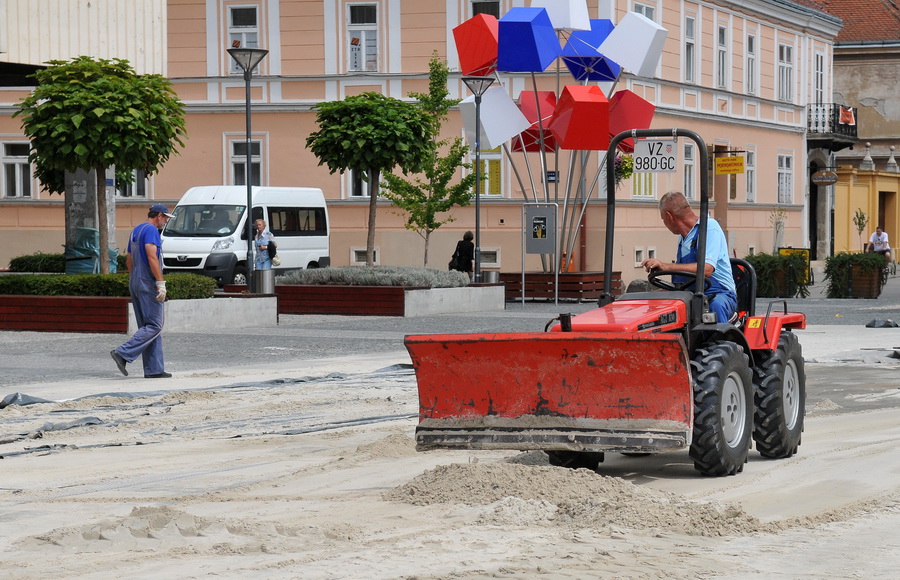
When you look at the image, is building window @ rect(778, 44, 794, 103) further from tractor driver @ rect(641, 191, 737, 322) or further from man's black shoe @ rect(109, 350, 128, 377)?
tractor driver @ rect(641, 191, 737, 322)

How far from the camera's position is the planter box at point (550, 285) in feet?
107

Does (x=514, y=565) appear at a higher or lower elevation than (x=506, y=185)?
lower

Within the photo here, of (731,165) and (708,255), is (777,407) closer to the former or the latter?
(708,255)

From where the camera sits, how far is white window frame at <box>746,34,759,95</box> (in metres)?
48.0

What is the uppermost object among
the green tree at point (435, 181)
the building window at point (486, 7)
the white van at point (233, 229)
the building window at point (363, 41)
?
the building window at point (486, 7)

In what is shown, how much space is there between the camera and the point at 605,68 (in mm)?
31734

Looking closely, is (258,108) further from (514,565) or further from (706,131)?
(514,565)

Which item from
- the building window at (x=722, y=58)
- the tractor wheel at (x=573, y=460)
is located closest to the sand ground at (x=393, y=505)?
the tractor wheel at (x=573, y=460)

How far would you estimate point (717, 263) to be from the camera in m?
9.66

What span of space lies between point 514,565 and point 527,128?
2536 cm

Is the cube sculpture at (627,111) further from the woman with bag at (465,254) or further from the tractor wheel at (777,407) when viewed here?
the tractor wheel at (777,407)

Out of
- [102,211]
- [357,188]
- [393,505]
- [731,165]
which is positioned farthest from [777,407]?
[357,188]

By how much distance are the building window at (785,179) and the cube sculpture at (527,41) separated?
22.0m

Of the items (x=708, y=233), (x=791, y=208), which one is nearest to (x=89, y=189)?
(x=708, y=233)
